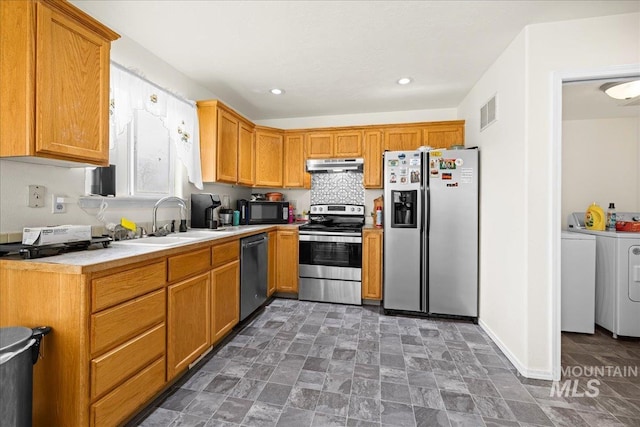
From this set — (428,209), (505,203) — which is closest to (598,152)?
(505,203)

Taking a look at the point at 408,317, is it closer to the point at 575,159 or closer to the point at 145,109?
the point at 575,159

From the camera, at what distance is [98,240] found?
1681mm

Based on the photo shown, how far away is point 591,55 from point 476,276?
2.07 m

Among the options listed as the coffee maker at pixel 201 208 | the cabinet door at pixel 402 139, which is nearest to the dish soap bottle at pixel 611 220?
the cabinet door at pixel 402 139

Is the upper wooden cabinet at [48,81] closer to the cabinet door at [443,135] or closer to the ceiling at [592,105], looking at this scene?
the cabinet door at [443,135]

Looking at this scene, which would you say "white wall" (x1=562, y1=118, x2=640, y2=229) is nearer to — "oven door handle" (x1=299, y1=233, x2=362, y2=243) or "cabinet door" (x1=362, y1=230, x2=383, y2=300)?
"cabinet door" (x1=362, y1=230, x2=383, y2=300)

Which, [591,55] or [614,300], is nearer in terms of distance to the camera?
[591,55]

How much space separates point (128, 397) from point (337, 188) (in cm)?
329

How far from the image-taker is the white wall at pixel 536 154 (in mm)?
1888

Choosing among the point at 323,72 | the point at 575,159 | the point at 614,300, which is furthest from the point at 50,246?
the point at 575,159

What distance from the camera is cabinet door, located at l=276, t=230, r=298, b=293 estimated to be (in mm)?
3637

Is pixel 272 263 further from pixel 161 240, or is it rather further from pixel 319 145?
pixel 319 145

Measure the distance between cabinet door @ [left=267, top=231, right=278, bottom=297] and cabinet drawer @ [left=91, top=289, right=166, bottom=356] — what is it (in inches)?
71.4

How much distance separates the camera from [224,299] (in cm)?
242
